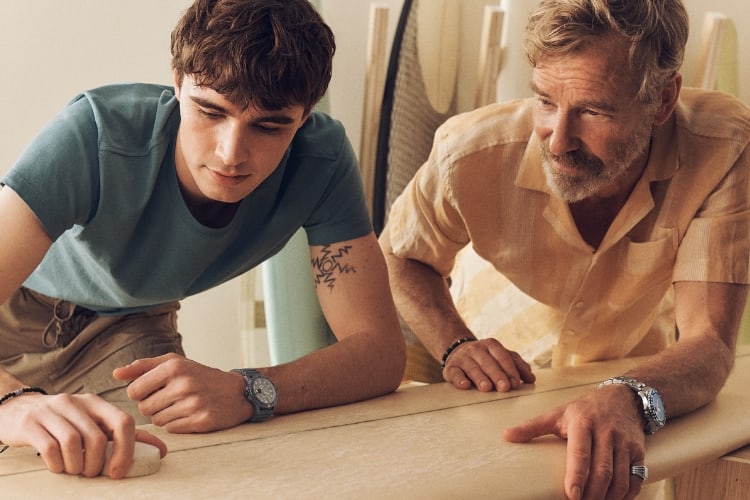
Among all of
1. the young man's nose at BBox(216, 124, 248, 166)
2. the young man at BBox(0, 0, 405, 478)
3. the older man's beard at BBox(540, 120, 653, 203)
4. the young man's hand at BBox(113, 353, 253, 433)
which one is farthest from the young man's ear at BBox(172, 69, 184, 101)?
the older man's beard at BBox(540, 120, 653, 203)

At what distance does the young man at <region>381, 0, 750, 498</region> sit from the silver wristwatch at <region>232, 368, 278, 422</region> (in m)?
0.40

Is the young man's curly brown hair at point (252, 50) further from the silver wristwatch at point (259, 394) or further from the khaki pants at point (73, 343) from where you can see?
the khaki pants at point (73, 343)

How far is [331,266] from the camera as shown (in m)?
1.73

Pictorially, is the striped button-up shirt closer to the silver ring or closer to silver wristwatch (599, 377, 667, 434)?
silver wristwatch (599, 377, 667, 434)

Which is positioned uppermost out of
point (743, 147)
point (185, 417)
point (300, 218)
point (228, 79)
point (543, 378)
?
point (228, 79)

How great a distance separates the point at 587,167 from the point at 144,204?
766mm

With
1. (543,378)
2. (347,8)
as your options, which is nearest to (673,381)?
(543,378)

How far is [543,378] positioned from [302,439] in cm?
60

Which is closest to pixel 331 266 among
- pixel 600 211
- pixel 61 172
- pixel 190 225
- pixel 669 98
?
pixel 190 225

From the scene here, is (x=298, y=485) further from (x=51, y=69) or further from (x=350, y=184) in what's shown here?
(x=51, y=69)

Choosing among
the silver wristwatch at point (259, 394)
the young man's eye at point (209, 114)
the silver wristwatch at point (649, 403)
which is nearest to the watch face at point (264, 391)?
the silver wristwatch at point (259, 394)

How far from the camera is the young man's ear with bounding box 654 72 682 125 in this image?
1854mm

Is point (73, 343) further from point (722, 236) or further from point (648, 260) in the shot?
point (722, 236)

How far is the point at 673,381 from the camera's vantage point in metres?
1.61
